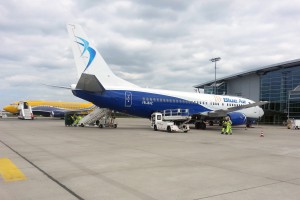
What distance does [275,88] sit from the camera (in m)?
55.0

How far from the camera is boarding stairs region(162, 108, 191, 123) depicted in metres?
26.6

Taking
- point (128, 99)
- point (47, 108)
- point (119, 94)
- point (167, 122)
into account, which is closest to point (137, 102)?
point (128, 99)

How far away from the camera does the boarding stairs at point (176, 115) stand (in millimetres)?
26625

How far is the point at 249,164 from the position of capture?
368 inches

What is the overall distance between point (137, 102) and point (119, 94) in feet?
6.51

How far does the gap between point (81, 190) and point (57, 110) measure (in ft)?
169

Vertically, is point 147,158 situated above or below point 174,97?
below

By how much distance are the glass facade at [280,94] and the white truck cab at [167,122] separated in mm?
30932

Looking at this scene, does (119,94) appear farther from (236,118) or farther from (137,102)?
(236,118)

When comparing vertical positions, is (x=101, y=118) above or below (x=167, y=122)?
above

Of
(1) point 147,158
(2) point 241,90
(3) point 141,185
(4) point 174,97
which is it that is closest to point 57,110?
(4) point 174,97

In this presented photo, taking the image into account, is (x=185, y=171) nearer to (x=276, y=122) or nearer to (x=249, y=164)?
(x=249, y=164)

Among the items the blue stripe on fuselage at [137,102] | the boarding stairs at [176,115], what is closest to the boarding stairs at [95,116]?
the blue stripe on fuselage at [137,102]

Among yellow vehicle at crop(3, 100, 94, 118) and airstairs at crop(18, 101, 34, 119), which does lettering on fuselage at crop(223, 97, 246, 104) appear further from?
airstairs at crop(18, 101, 34, 119)
